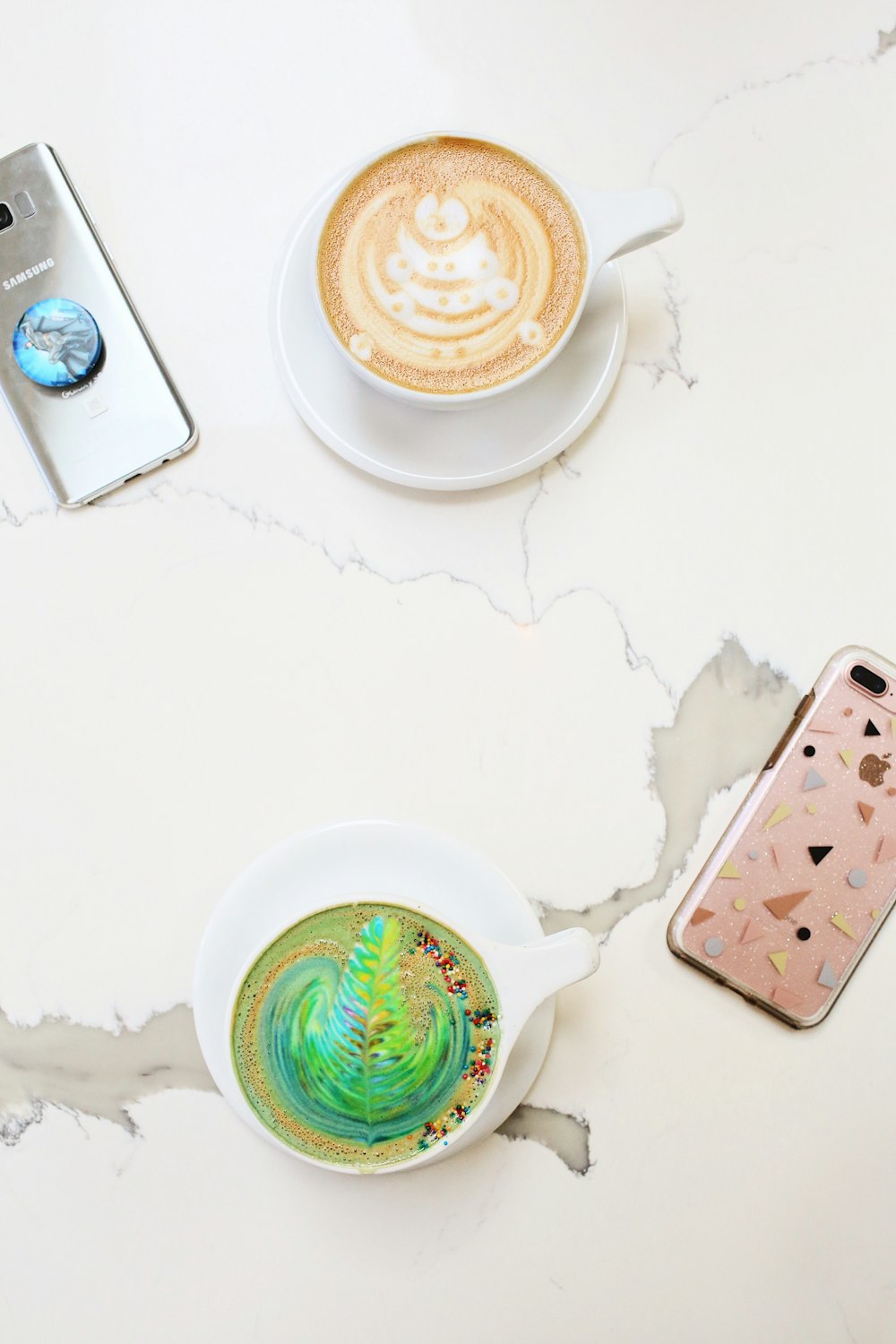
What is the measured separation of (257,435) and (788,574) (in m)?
0.39

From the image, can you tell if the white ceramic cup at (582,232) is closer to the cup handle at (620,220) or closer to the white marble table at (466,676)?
the cup handle at (620,220)

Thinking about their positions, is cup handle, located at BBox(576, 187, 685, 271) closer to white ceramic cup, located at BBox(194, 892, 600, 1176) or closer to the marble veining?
the marble veining

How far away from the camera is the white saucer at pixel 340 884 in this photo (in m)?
0.62

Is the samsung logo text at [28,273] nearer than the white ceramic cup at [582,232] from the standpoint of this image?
No

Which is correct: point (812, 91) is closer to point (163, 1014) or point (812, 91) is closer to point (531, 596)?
point (531, 596)

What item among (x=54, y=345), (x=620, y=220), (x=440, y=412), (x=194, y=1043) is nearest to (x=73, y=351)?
(x=54, y=345)

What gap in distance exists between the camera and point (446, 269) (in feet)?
1.98

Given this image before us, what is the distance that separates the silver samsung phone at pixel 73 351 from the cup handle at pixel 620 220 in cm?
30

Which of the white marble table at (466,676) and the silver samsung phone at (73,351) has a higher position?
the silver samsung phone at (73,351)

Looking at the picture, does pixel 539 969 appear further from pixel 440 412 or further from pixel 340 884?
pixel 440 412

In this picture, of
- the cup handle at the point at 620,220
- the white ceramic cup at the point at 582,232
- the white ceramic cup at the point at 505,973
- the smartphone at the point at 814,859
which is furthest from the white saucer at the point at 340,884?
the cup handle at the point at 620,220

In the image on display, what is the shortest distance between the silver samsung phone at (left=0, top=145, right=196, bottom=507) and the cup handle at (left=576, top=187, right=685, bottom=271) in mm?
299

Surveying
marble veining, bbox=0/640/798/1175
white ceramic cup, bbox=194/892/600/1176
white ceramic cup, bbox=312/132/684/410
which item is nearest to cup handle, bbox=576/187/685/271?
white ceramic cup, bbox=312/132/684/410

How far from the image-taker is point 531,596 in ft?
2.28
